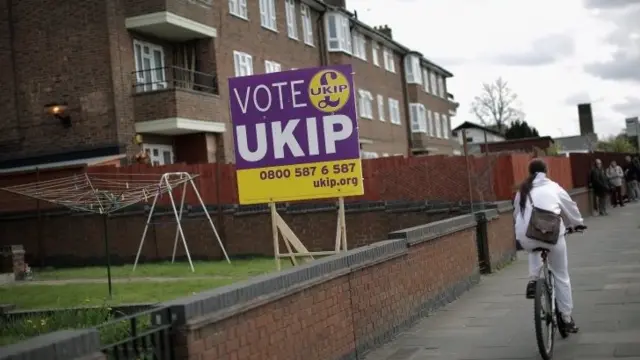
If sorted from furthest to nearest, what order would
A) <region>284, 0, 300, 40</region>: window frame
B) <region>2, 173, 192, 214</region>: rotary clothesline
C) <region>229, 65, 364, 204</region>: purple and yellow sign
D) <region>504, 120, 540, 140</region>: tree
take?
<region>504, 120, 540, 140</region>: tree
<region>284, 0, 300, 40</region>: window frame
<region>2, 173, 192, 214</region>: rotary clothesline
<region>229, 65, 364, 204</region>: purple and yellow sign

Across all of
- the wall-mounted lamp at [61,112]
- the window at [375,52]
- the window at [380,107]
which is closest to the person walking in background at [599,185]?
the window at [380,107]

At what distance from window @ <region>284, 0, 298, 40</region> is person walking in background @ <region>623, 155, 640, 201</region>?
15.3 metres

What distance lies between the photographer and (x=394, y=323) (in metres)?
9.23

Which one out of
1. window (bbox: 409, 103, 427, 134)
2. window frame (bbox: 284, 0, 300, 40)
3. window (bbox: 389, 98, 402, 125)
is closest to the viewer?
window frame (bbox: 284, 0, 300, 40)

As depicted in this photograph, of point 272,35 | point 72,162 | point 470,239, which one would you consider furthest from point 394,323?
point 272,35

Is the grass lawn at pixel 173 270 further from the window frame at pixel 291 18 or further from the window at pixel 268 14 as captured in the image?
the window frame at pixel 291 18

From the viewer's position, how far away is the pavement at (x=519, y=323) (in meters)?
8.02

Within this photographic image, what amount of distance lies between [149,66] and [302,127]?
1594 centimetres

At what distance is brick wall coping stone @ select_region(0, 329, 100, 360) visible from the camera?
369 centimetres

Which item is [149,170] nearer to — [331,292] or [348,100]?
[348,100]

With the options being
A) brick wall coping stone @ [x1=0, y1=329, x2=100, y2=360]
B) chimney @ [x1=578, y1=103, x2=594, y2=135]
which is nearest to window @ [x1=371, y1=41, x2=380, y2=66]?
brick wall coping stone @ [x1=0, y1=329, x2=100, y2=360]

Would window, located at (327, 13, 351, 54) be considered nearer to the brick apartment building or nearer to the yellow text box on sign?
the brick apartment building

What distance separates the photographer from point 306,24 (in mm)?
37594

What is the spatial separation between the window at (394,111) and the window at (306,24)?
11.5 meters
